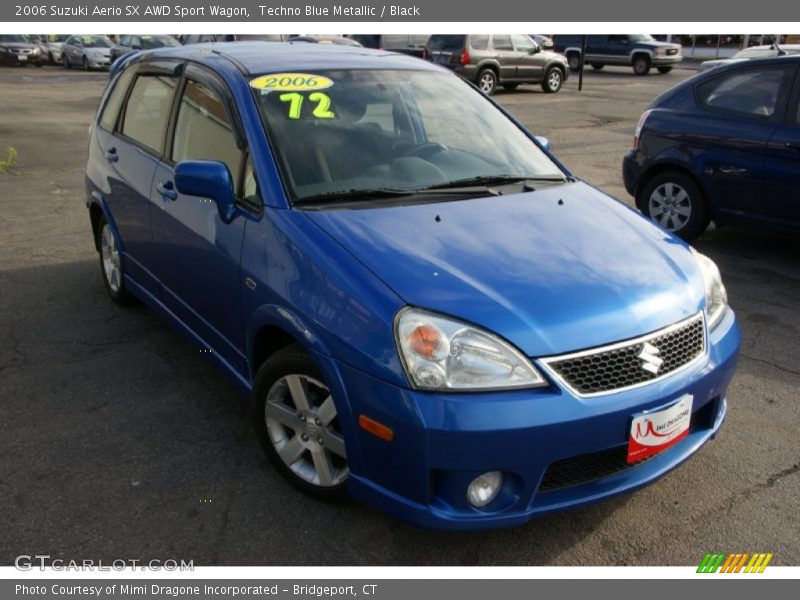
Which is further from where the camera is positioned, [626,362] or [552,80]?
[552,80]

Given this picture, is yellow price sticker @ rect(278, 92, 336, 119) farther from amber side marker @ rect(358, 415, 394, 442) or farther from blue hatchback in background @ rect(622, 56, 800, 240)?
blue hatchback in background @ rect(622, 56, 800, 240)

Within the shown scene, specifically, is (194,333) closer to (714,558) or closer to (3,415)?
(3,415)

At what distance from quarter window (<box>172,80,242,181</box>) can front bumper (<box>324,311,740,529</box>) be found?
54.2 inches

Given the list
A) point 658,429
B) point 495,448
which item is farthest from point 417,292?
point 658,429

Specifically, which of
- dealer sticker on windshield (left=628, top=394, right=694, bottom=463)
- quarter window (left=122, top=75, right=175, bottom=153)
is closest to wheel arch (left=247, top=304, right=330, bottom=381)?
dealer sticker on windshield (left=628, top=394, right=694, bottom=463)

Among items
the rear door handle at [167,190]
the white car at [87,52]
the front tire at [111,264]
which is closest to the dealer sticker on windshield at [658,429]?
the rear door handle at [167,190]

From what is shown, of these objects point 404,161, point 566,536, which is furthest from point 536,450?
point 404,161

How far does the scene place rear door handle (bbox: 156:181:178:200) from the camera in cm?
390

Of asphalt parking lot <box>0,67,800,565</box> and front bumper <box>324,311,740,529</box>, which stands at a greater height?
front bumper <box>324,311,740,529</box>

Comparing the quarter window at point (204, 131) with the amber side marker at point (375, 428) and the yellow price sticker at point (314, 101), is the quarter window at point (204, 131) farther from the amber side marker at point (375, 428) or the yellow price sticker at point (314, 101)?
the amber side marker at point (375, 428)

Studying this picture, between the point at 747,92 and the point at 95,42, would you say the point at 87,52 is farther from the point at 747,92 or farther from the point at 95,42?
the point at 747,92

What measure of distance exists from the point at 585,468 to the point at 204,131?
2426 millimetres

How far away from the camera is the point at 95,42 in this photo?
27.6m

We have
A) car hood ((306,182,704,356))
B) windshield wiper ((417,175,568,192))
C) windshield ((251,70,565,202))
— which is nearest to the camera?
car hood ((306,182,704,356))
